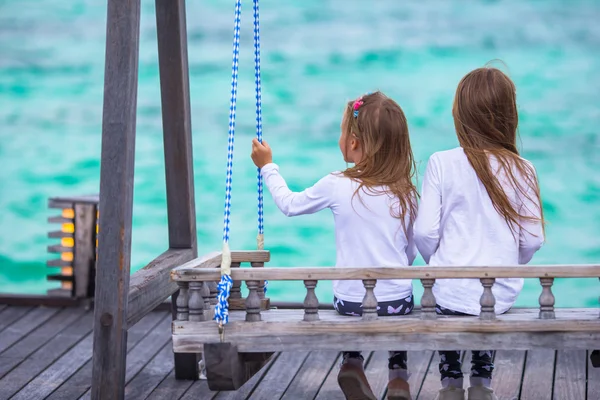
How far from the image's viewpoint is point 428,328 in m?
2.62

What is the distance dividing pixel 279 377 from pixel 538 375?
1012 mm

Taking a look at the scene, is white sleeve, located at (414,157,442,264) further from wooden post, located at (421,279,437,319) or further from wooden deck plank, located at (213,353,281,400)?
wooden deck plank, located at (213,353,281,400)

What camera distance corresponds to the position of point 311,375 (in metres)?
3.84

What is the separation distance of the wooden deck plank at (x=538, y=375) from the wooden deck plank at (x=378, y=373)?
51 cm

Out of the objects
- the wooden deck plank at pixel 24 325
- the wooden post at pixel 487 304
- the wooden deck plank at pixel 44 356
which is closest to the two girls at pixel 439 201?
the wooden post at pixel 487 304

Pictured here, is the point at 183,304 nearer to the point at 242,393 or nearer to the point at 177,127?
the point at 242,393

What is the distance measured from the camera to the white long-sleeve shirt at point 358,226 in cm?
277

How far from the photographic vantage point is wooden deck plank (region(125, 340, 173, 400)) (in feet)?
12.1

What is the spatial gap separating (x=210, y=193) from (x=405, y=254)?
8234mm

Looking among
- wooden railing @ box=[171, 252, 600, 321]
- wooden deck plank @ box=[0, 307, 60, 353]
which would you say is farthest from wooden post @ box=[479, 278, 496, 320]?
wooden deck plank @ box=[0, 307, 60, 353]

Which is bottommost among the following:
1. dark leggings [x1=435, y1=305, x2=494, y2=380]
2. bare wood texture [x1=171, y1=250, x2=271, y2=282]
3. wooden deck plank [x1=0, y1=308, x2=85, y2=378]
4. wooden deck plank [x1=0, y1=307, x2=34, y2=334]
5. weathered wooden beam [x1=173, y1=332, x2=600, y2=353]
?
wooden deck plank [x1=0, y1=308, x2=85, y2=378]

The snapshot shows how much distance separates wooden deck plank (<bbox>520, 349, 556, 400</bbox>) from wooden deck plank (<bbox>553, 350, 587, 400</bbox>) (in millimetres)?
26

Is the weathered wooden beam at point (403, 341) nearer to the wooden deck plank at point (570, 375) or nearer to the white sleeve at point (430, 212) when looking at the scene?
the white sleeve at point (430, 212)

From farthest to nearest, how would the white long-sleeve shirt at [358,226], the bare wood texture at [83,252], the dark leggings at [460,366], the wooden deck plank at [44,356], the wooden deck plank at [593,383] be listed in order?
the bare wood texture at [83,252], the wooden deck plank at [44,356], the wooden deck plank at [593,383], the dark leggings at [460,366], the white long-sleeve shirt at [358,226]
